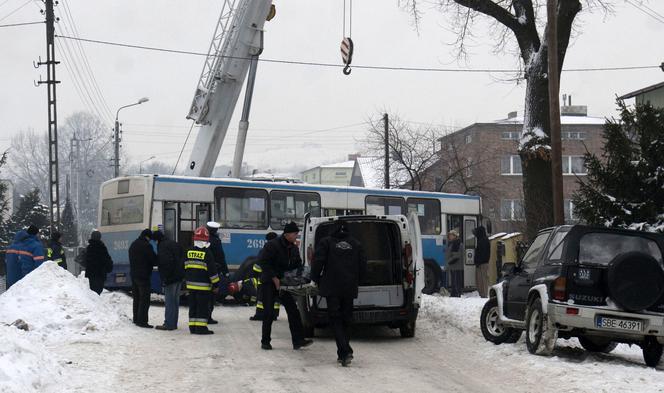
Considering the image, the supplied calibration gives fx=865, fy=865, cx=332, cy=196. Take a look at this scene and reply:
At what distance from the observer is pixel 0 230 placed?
4200 centimetres

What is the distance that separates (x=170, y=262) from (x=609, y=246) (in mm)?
7424

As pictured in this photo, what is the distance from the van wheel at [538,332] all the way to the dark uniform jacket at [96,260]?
32.6 ft

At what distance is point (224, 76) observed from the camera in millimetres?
24734

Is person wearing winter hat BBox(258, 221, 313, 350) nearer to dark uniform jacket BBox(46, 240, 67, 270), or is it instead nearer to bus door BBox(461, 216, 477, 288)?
dark uniform jacket BBox(46, 240, 67, 270)

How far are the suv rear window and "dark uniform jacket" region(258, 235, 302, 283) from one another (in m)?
4.17

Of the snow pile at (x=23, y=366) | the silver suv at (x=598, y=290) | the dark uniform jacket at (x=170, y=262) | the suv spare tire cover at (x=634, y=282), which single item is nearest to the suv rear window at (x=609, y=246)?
the silver suv at (x=598, y=290)

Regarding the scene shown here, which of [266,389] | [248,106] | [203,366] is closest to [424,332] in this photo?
[203,366]

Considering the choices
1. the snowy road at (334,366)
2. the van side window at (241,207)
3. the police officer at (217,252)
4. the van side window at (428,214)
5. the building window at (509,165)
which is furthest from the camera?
the building window at (509,165)

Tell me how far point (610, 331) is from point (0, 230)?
36.7m

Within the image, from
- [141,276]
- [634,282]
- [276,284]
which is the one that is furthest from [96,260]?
[634,282]

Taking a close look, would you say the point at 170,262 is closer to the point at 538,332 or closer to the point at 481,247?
the point at 538,332

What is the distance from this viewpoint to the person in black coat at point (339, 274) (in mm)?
11391

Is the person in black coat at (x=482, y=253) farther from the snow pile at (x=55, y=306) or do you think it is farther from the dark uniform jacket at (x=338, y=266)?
the dark uniform jacket at (x=338, y=266)

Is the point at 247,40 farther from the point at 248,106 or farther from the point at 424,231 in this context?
the point at 424,231
